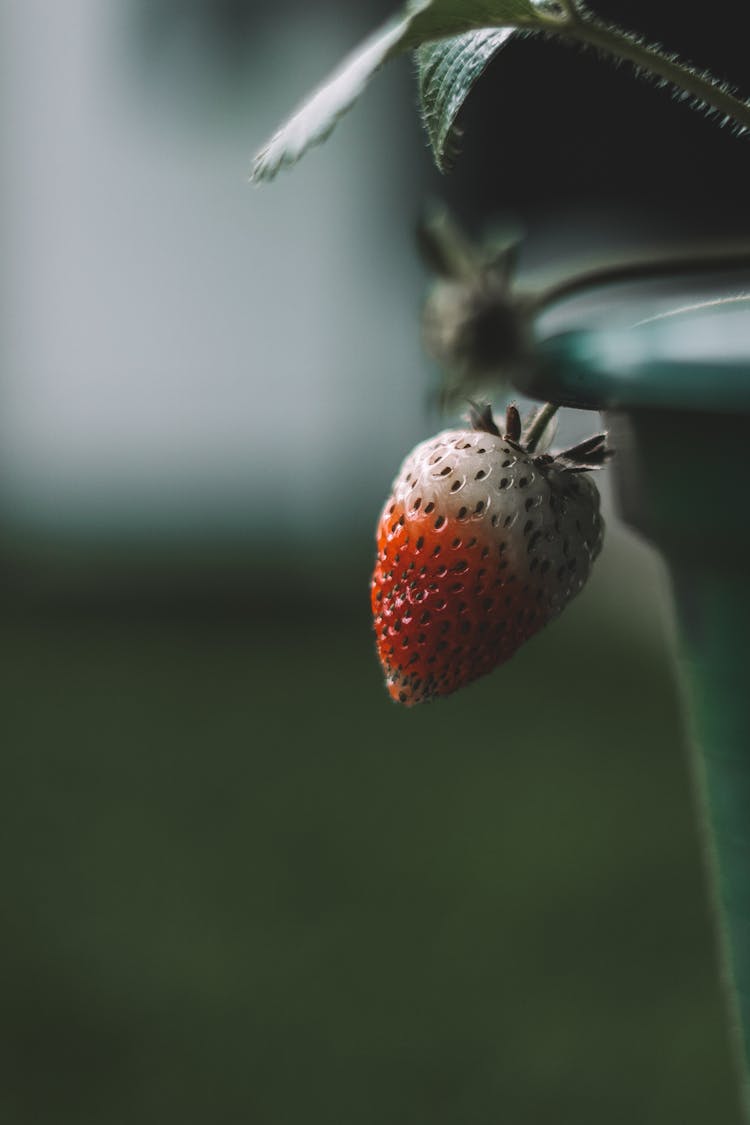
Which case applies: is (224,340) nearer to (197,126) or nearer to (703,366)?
(197,126)

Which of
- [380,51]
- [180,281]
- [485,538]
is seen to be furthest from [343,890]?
[180,281]

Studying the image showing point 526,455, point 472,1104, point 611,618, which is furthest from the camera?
point 611,618

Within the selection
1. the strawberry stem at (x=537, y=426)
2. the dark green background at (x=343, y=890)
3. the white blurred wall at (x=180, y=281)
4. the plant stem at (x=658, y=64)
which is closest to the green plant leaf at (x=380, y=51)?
the plant stem at (x=658, y=64)

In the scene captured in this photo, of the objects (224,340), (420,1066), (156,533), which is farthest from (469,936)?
(224,340)

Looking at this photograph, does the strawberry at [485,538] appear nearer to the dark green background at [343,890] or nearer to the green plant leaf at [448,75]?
the green plant leaf at [448,75]

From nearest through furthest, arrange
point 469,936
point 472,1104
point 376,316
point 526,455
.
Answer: point 526,455
point 472,1104
point 469,936
point 376,316

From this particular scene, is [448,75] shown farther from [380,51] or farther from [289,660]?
[289,660]

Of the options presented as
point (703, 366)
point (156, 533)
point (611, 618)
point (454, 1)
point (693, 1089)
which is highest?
point (454, 1)
